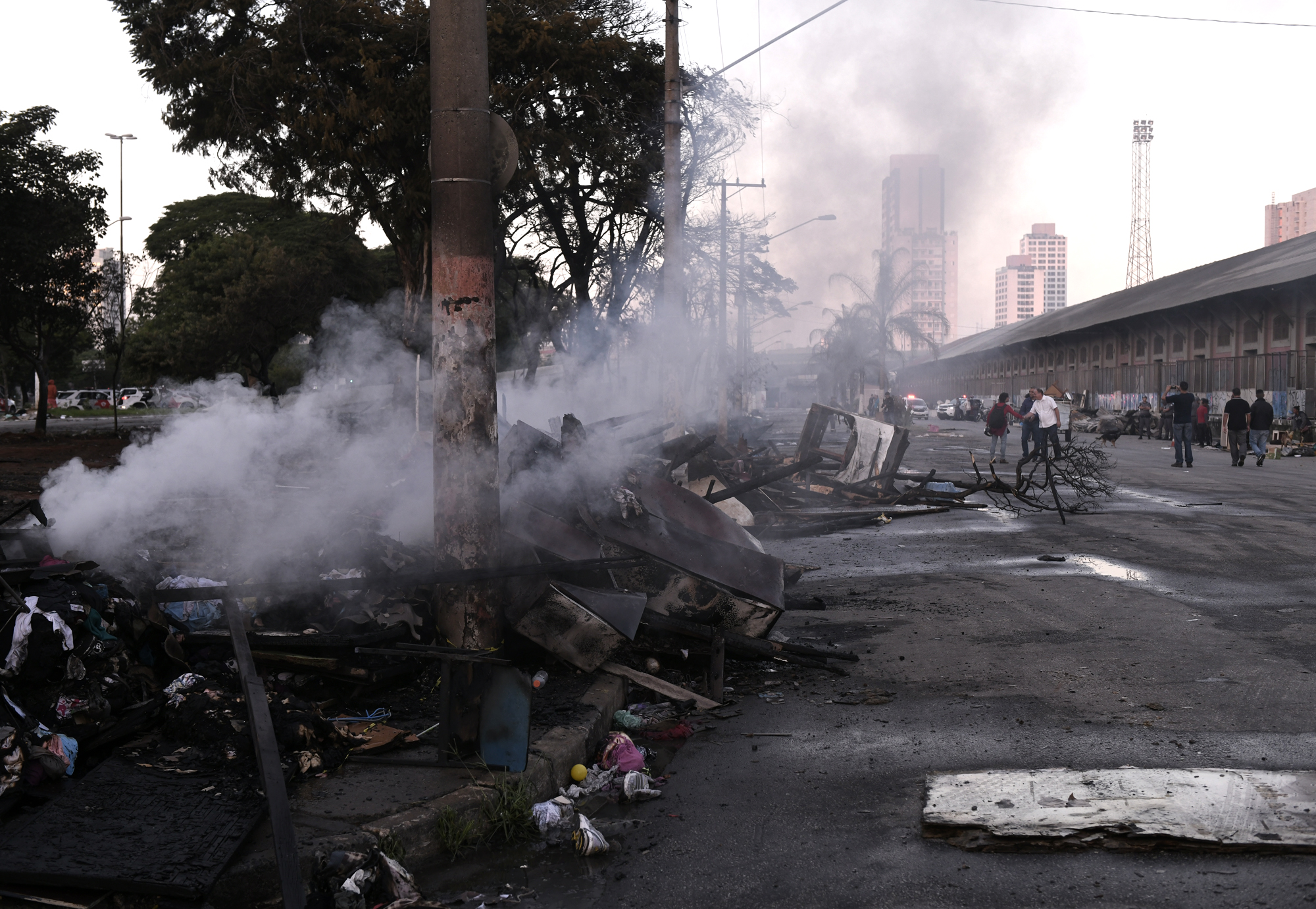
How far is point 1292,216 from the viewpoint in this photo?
146750 mm

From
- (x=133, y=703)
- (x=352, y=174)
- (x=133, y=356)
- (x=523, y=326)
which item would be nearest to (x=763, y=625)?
(x=133, y=703)

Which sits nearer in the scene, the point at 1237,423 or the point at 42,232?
the point at 1237,423

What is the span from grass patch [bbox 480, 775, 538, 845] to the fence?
85.9ft

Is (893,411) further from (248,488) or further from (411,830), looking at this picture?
(411,830)

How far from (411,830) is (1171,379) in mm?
40494

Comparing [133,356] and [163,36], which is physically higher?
[163,36]

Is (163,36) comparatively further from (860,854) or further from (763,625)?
(860,854)

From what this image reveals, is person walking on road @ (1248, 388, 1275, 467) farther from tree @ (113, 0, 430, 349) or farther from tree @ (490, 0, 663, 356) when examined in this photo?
tree @ (113, 0, 430, 349)

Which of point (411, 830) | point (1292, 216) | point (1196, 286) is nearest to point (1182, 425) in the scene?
point (411, 830)

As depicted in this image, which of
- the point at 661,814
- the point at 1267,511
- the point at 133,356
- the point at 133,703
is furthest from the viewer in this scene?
the point at 133,356

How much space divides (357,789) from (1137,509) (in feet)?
38.6

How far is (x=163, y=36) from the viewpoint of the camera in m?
14.9

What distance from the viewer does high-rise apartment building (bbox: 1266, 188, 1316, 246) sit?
5586 inches

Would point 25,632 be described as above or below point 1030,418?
below
